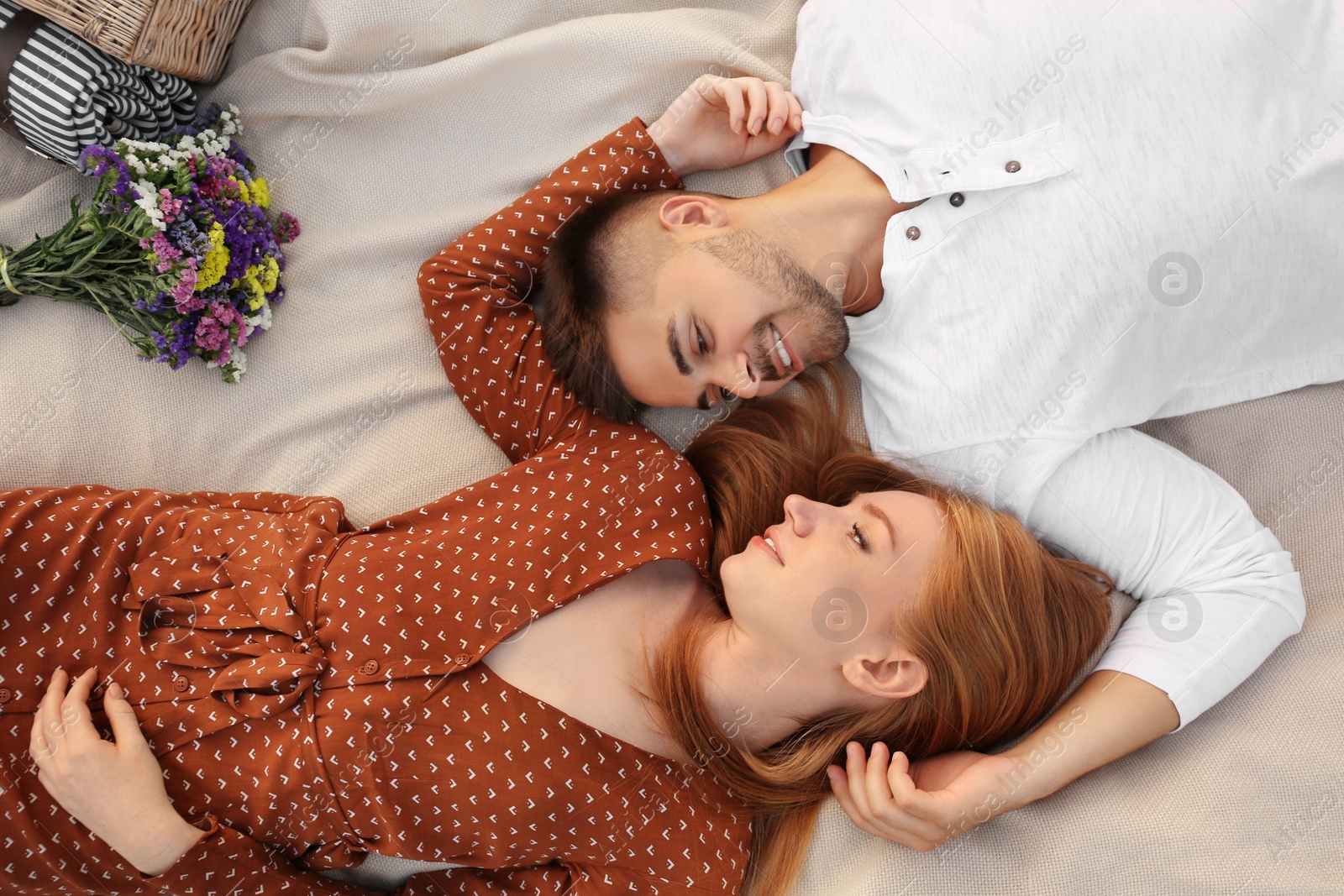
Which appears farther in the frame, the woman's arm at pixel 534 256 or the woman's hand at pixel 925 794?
the woman's arm at pixel 534 256

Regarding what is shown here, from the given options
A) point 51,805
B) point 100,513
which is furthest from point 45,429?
point 51,805

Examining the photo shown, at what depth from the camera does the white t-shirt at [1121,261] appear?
60.0 inches

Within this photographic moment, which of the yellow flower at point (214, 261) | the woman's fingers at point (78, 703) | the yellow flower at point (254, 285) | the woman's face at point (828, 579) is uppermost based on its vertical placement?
the yellow flower at point (214, 261)

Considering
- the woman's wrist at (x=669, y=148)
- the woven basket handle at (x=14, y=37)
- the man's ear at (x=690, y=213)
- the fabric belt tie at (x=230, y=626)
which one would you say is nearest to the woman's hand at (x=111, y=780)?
the fabric belt tie at (x=230, y=626)

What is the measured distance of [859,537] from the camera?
4.76 feet

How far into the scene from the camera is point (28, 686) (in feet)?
4.76

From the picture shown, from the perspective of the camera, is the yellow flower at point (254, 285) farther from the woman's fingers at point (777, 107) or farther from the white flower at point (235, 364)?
the woman's fingers at point (777, 107)

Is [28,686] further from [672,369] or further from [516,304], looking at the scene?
[672,369]

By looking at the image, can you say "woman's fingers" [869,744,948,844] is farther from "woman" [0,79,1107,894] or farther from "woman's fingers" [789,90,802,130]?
"woman's fingers" [789,90,802,130]

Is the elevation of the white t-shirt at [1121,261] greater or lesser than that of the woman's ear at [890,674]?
greater

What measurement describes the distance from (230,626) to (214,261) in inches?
26.4

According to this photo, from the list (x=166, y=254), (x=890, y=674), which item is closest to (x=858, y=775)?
(x=890, y=674)

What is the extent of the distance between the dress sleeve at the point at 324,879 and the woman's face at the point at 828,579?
0.46 m

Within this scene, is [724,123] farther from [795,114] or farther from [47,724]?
[47,724]
